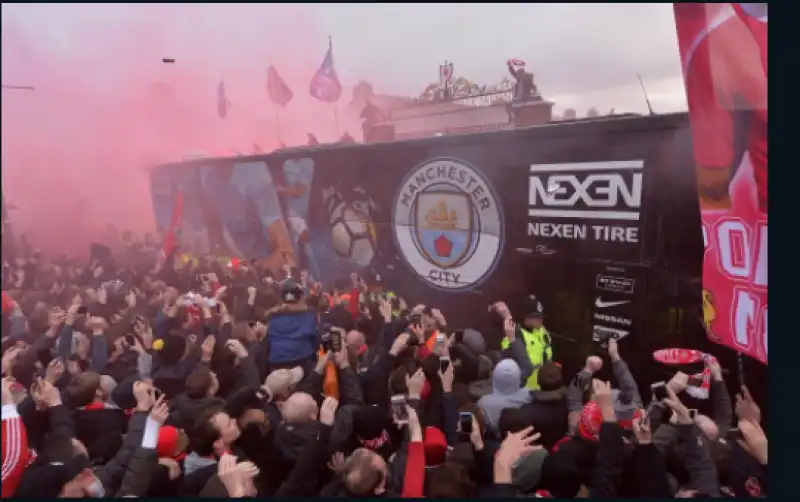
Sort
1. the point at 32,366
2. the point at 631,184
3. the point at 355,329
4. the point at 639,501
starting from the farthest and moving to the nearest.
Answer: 1. the point at 355,329
2. the point at 32,366
3. the point at 631,184
4. the point at 639,501

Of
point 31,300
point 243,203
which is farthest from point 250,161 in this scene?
point 31,300

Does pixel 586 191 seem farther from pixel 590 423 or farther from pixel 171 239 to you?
pixel 171 239

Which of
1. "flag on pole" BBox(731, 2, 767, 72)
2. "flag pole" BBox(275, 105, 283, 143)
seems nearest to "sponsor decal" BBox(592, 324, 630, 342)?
"flag on pole" BBox(731, 2, 767, 72)

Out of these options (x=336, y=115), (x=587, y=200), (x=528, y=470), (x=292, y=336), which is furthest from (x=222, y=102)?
(x=528, y=470)

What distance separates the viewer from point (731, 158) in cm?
249

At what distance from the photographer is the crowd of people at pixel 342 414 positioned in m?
2.43

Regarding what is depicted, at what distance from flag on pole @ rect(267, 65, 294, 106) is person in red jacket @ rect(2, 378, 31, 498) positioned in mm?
2598

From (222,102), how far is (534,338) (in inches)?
113

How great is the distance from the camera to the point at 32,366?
131 inches

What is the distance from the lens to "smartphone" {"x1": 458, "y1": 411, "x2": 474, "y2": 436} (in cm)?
272

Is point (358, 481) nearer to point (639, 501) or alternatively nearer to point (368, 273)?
point (639, 501)

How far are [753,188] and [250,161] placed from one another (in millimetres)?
3528

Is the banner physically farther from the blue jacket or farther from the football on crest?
the blue jacket

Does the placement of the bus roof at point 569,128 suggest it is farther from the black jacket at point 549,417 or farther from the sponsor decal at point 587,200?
the black jacket at point 549,417
